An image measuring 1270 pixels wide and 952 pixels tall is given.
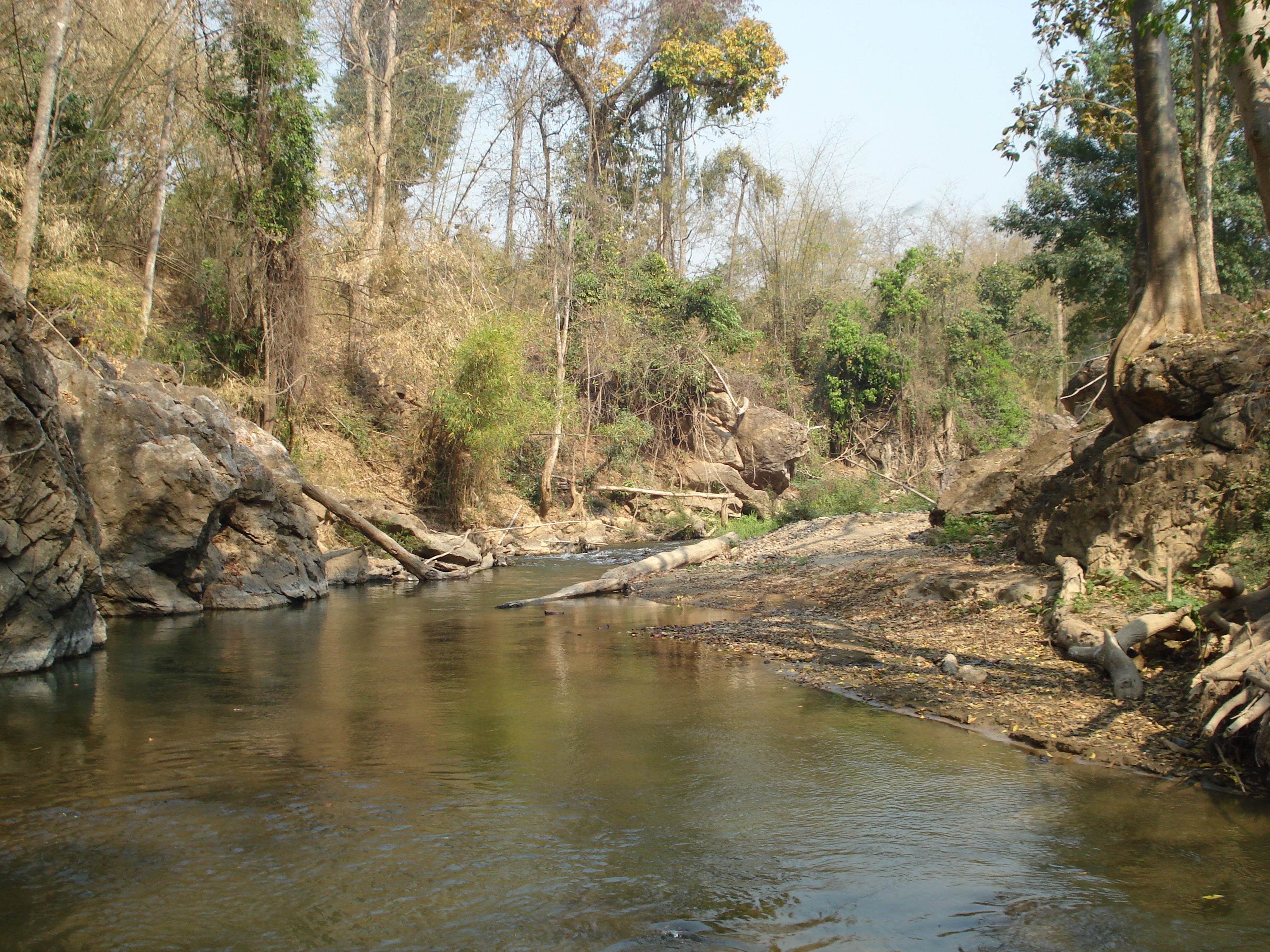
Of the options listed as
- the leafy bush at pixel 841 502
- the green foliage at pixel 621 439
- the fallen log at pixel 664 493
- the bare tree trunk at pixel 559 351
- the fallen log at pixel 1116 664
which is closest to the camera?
the fallen log at pixel 1116 664

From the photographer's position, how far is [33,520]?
816 cm

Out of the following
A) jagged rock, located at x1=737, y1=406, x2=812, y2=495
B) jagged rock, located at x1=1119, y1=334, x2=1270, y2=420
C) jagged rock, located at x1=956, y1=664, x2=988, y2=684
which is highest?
jagged rock, located at x1=737, y1=406, x2=812, y2=495

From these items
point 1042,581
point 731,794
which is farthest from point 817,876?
point 1042,581

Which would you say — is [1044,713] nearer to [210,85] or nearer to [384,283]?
[210,85]

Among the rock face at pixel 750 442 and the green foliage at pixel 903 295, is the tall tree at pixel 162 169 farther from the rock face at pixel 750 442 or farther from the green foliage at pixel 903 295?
the green foliage at pixel 903 295

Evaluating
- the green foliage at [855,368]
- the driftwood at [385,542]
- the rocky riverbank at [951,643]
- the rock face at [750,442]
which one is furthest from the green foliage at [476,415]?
the green foliage at [855,368]

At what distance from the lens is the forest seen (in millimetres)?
15336

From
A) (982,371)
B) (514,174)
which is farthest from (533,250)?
(982,371)

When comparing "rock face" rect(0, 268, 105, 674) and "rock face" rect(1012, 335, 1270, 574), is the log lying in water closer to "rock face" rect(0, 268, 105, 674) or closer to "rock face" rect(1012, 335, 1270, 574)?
"rock face" rect(0, 268, 105, 674)

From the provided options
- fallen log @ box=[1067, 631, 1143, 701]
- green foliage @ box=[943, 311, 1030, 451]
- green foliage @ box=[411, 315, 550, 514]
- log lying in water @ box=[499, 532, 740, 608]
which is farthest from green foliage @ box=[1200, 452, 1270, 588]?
green foliage @ box=[943, 311, 1030, 451]

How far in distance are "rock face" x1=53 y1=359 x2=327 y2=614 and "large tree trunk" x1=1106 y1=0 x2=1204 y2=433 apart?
35.2 ft

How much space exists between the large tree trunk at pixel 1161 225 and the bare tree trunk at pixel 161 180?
15.7 m

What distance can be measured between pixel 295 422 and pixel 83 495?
1177cm

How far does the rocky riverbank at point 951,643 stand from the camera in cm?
580
